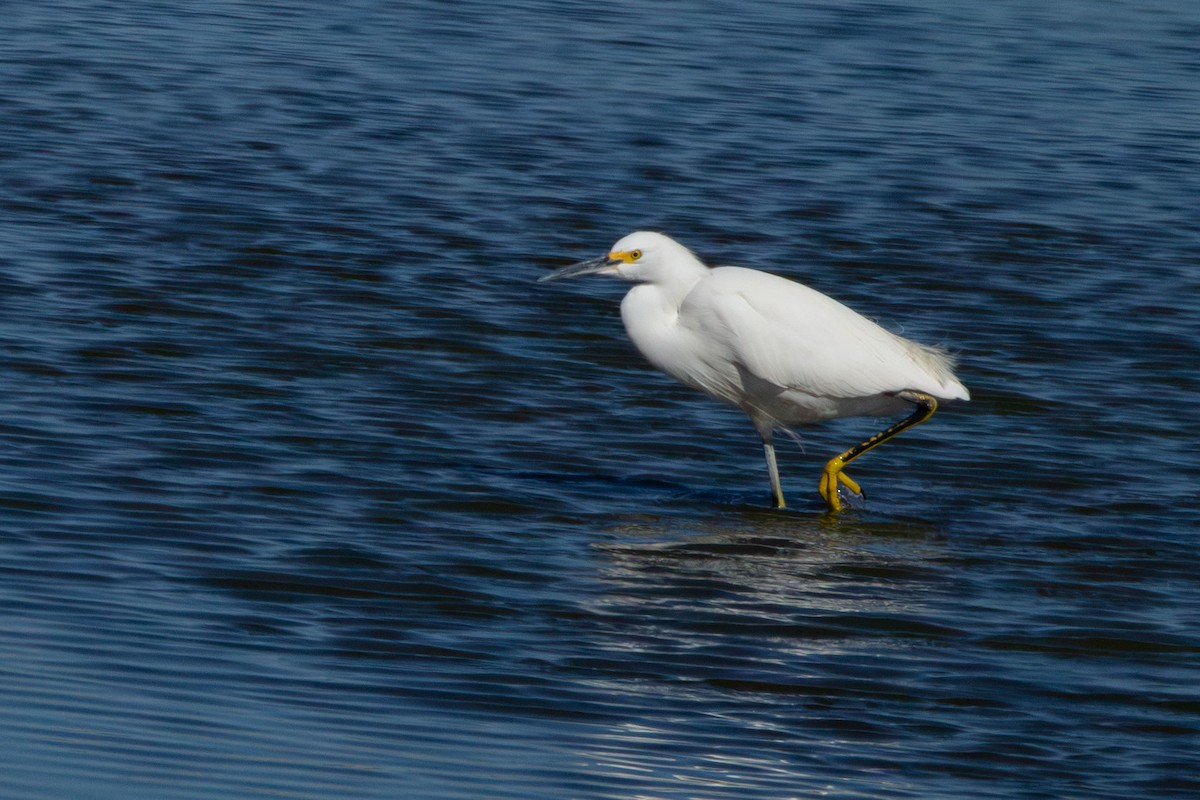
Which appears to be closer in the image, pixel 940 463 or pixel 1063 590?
pixel 1063 590

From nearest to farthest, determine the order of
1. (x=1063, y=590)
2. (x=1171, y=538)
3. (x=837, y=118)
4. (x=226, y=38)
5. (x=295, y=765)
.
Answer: (x=295, y=765) → (x=1063, y=590) → (x=1171, y=538) → (x=837, y=118) → (x=226, y=38)

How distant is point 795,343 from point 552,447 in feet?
3.98

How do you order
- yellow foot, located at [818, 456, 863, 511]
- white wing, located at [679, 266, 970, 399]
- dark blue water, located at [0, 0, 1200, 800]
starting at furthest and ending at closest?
1. yellow foot, located at [818, 456, 863, 511]
2. white wing, located at [679, 266, 970, 399]
3. dark blue water, located at [0, 0, 1200, 800]

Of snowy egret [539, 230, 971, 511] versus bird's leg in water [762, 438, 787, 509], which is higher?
snowy egret [539, 230, 971, 511]

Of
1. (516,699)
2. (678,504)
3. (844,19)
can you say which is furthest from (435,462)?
(844,19)

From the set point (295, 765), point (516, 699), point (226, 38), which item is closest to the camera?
point (295, 765)

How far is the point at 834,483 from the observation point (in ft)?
27.6

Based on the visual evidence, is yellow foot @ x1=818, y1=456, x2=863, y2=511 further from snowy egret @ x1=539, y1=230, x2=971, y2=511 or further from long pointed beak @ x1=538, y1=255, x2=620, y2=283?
long pointed beak @ x1=538, y1=255, x2=620, y2=283

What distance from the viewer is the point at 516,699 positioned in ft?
19.9

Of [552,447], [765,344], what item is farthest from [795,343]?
[552,447]

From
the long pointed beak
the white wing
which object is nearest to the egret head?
the long pointed beak

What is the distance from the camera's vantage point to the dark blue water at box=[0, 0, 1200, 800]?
5.83 metres

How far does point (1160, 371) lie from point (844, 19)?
1073cm

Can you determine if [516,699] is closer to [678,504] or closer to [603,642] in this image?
[603,642]
